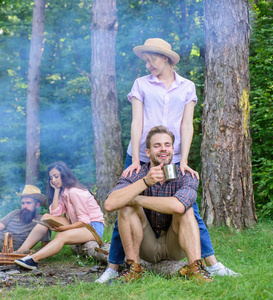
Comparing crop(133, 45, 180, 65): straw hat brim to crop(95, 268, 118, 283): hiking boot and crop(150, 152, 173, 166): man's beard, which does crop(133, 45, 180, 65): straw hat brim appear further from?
crop(95, 268, 118, 283): hiking boot

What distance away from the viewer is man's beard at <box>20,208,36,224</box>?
521 cm

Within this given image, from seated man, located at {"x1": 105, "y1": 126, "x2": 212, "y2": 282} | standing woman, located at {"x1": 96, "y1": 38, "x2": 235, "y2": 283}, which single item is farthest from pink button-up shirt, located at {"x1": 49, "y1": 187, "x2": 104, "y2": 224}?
seated man, located at {"x1": 105, "y1": 126, "x2": 212, "y2": 282}

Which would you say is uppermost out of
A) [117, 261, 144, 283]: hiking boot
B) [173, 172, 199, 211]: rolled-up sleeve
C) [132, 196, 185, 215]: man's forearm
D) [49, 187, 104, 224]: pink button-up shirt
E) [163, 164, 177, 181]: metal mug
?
[163, 164, 177, 181]: metal mug

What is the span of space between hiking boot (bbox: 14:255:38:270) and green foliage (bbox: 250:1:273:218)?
4168 mm

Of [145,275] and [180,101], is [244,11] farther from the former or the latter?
[145,275]

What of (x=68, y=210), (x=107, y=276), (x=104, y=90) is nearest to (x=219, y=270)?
(x=107, y=276)

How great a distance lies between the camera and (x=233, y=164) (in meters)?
5.41

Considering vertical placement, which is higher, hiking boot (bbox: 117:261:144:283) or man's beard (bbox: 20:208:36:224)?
man's beard (bbox: 20:208:36:224)

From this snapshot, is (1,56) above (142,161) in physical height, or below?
above

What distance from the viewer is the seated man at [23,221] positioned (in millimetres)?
5156

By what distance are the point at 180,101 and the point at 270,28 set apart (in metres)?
5.54

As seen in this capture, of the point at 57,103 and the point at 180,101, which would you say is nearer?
the point at 180,101

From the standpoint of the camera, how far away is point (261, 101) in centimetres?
751

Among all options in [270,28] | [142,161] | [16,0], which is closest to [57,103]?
[16,0]
